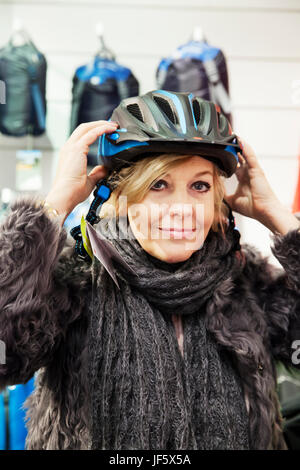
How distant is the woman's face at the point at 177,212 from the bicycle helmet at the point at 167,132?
0.12 ft

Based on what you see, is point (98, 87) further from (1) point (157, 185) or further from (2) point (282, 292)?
(2) point (282, 292)

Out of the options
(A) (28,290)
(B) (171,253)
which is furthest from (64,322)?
(B) (171,253)

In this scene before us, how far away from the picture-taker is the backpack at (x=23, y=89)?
0.88 meters

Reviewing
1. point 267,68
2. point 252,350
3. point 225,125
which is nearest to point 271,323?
point 252,350

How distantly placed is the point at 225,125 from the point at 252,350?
42cm

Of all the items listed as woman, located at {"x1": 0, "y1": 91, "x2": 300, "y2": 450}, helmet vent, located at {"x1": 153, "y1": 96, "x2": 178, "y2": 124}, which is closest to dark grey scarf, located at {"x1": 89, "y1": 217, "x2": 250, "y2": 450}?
woman, located at {"x1": 0, "y1": 91, "x2": 300, "y2": 450}

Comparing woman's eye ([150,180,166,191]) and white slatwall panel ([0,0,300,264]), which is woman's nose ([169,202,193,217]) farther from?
white slatwall panel ([0,0,300,264])

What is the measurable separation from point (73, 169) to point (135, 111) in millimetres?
157

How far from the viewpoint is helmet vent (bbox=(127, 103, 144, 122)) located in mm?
693

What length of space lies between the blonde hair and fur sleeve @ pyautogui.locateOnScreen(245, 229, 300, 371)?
0.11m

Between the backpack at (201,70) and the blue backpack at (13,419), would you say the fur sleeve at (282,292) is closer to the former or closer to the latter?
the backpack at (201,70)

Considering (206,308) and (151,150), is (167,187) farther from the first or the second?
(206,308)

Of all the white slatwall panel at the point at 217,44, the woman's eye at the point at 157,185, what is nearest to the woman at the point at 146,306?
the woman's eye at the point at 157,185

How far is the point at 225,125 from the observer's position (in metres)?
0.72
